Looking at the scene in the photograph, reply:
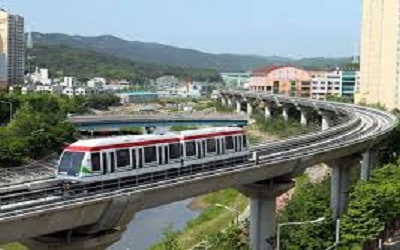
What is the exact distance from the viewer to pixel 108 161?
91.7ft

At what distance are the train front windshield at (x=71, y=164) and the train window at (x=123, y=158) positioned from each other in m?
1.99

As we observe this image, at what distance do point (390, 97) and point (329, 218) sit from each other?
7992 centimetres

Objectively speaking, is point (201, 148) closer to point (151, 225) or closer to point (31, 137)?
point (151, 225)

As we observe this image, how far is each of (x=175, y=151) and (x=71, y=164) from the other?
7062 millimetres

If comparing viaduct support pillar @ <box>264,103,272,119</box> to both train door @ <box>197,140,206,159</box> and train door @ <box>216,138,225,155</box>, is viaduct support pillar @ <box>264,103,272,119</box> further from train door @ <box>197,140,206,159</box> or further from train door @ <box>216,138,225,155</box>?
train door @ <box>197,140,206,159</box>

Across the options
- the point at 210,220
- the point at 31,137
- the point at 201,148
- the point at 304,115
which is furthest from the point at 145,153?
the point at 304,115

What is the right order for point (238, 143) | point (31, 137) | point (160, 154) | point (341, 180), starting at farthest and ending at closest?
point (31, 137), point (341, 180), point (238, 143), point (160, 154)

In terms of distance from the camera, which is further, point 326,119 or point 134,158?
point 326,119

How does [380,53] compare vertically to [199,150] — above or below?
above

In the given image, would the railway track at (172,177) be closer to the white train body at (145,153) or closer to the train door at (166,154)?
the white train body at (145,153)

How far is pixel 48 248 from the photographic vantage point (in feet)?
86.6

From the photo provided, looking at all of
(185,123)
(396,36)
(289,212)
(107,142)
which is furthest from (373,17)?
(107,142)

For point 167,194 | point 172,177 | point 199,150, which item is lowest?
point 167,194

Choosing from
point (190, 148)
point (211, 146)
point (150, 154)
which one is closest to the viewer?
point (150, 154)
